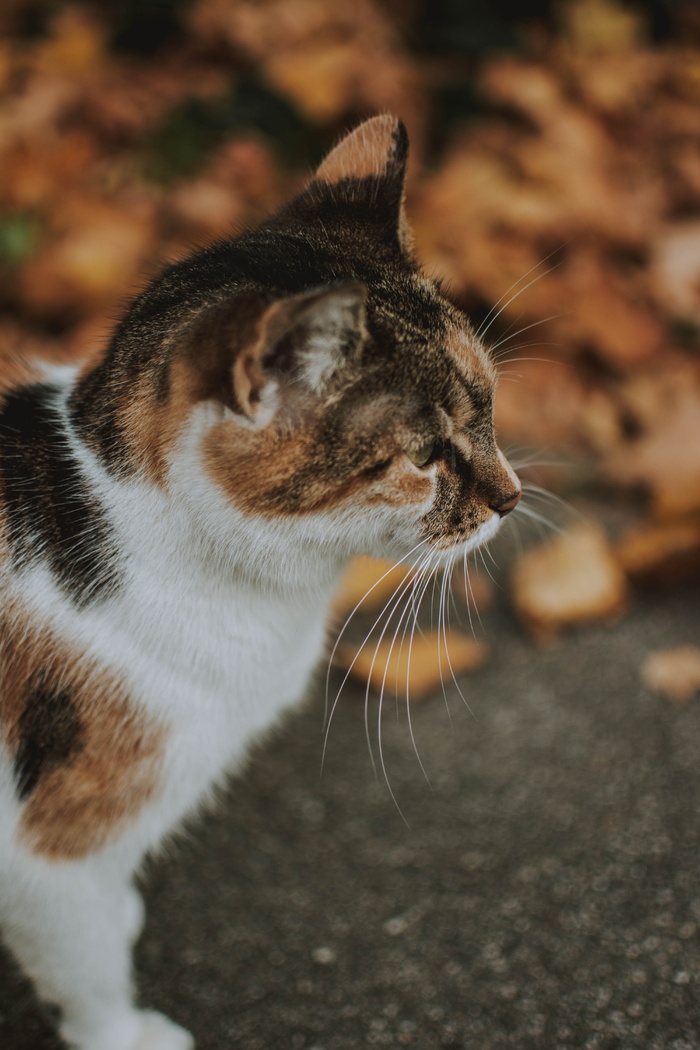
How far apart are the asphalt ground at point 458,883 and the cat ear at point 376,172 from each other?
0.93 m

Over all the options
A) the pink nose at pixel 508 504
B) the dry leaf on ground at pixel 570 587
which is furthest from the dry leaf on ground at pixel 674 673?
the pink nose at pixel 508 504

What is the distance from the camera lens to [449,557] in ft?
3.34

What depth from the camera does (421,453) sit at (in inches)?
38.0

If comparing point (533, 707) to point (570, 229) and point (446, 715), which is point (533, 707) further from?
point (570, 229)

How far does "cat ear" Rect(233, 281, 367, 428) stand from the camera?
0.77 m

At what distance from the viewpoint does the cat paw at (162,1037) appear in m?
1.07

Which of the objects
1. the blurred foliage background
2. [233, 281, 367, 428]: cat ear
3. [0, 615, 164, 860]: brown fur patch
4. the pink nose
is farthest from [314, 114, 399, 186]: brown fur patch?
the blurred foliage background

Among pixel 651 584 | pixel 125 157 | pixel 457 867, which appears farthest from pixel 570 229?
pixel 457 867

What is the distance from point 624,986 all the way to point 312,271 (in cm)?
103

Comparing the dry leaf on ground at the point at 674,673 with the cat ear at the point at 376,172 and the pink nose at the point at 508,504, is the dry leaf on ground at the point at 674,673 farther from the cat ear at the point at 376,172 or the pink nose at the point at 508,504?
the cat ear at the point at 376,172

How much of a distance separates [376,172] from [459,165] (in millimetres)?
1502

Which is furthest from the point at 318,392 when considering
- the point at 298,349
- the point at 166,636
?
the point at 166,636

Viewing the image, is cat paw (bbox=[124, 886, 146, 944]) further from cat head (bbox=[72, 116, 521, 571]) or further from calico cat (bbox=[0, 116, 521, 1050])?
cat head (bbox=[72, 116, 521, 571])

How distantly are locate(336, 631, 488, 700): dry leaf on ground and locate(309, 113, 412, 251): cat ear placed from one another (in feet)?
2.54
